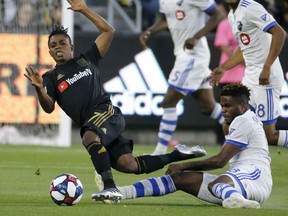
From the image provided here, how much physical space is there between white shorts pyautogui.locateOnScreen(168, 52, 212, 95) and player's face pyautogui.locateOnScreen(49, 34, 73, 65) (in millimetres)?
4620

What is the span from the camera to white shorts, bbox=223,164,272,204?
→ 859 centimetres

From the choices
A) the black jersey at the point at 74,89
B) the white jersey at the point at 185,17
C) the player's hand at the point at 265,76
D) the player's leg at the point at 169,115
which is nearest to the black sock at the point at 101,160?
the black jersey at the point at 74,89

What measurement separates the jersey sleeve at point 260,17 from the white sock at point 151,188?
8.72ft

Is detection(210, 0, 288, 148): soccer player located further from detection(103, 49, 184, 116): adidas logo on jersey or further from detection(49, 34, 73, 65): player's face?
detection(103, 49, 184, 116): adidas logo on jersey

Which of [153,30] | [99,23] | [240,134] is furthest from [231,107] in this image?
[153,30]

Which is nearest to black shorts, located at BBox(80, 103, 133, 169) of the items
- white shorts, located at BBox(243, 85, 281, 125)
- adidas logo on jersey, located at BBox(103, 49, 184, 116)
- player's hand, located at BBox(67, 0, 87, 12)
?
player's hand, located at BBox(67, 0, 87, 12)

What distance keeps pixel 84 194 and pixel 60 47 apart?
141cm

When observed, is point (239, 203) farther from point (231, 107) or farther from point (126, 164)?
point (126, 164)

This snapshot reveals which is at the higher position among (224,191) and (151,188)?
(224,191)

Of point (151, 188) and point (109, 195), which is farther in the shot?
point (151, 188)

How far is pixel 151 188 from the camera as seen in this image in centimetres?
891

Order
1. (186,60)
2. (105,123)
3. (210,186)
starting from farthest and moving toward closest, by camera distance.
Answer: (186,60) < (105,123) < (210,186)

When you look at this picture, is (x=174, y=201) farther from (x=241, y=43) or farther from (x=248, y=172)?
(x=241, y=43)

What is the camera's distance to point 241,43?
1138 centimetres
